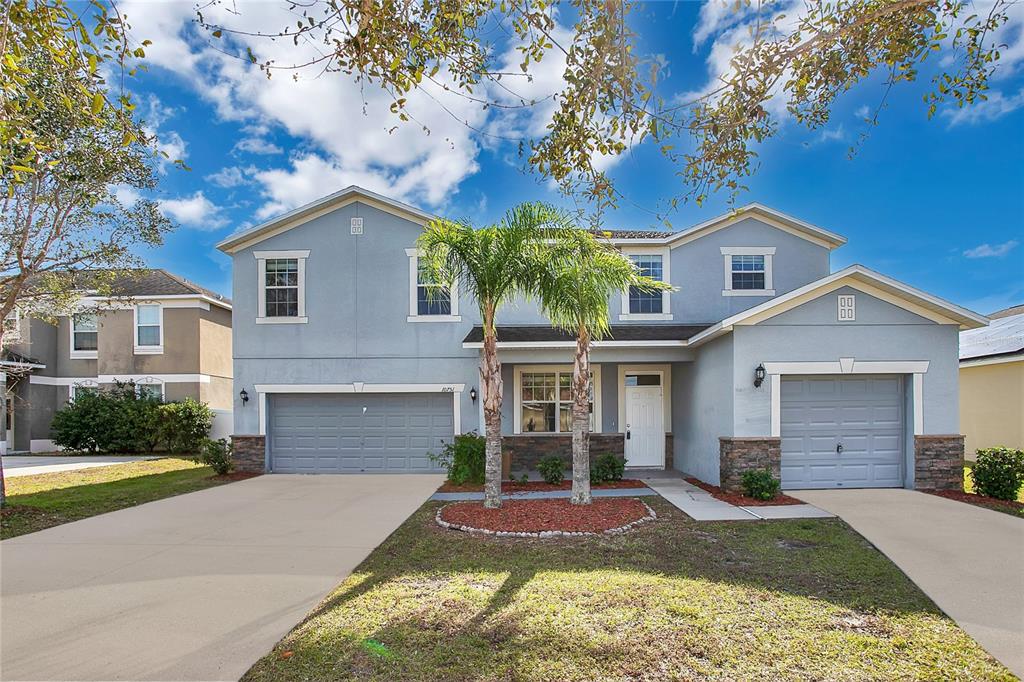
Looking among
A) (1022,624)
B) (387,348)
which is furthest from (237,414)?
(1022,624)

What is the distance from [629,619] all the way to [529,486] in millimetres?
6924

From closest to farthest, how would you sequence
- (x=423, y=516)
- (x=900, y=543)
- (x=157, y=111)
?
(x=900, y=543), (x=423, y=516), (x=157, y=111)

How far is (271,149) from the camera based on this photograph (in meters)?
13.2

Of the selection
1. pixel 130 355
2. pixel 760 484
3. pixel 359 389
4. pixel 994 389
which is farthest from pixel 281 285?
pixel 994 389

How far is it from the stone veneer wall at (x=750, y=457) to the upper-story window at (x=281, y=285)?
10.6 metres

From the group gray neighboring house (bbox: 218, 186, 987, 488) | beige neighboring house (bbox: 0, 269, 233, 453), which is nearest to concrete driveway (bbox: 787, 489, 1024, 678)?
gray neighboring house (bbox: 218, 186, 987, 488)

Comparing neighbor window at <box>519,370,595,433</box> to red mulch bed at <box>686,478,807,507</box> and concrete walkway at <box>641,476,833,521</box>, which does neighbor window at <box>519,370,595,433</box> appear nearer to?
concrete walkway at <box>641,476,833,521</box>

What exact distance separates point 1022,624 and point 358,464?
12.4 meters

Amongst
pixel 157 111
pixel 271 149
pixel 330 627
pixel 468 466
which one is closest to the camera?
pixel 330 627

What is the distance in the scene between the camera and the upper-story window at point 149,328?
19453mm

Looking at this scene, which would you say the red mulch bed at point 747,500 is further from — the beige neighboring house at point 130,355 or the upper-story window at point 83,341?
the upper-story window at point 83,341

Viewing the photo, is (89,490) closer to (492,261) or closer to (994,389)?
(492,261)

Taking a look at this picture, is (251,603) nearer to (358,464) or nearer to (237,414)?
(358,464)

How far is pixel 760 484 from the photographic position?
984 cm
